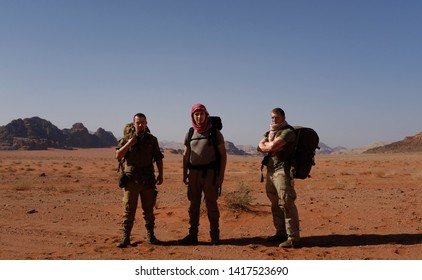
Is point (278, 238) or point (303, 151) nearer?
point (303, 151)

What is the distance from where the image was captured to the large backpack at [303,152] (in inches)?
223

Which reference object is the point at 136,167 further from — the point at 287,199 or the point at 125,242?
the point at 287,199

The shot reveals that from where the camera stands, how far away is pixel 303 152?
226 inches

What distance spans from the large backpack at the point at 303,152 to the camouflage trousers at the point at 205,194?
48.6 inches

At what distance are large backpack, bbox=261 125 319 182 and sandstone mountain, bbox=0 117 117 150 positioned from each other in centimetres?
A: 9719

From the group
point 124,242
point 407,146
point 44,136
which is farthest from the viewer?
point 44,136

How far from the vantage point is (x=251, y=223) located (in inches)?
313

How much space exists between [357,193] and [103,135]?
12435 centimetres

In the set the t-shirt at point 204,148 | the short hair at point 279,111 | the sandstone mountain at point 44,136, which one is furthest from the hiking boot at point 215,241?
the sandstone mountain at point 44,136

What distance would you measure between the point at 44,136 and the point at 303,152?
117m

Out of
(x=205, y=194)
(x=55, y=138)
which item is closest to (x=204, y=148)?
(x=205, y=194)

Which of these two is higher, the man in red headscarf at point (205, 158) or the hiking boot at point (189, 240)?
the man in red headscarf at point (205, 158)

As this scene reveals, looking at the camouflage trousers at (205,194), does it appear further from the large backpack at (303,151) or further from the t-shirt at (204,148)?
the large backpack at (303,151)
